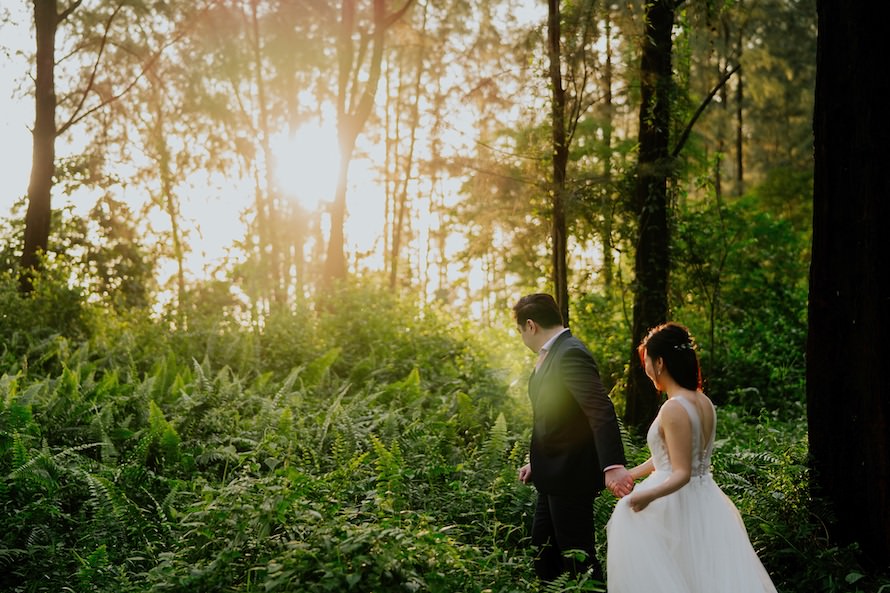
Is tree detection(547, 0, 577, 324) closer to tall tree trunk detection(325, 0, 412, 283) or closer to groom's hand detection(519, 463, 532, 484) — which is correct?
groom's hand detection(519, 463, 532, 484)

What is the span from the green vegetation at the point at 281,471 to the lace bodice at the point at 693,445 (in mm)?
857

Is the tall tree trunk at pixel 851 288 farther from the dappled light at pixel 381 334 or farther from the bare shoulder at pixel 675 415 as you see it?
the bare shoulder at pixel 675 415

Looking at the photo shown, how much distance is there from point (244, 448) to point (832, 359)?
585 centimetres

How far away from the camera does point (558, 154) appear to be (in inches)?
444

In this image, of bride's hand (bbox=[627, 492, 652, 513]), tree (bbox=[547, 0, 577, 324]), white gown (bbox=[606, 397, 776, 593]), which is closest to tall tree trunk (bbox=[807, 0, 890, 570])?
white gown (bbox=[606, 397, 776, 593])

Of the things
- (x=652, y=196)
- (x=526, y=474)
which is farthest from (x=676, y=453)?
(x=652, y=196)

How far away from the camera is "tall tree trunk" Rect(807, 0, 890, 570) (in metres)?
5.76

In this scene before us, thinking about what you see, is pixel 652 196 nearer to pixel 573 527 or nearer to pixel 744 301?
pixel 573 527

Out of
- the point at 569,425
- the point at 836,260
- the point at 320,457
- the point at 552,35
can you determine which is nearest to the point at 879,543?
the point at 836,260

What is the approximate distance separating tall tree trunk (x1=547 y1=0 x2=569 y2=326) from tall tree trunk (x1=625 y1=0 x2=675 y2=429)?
98 cm

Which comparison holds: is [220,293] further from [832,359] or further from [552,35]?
[832,359]

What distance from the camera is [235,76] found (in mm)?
27500

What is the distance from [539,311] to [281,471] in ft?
7.90

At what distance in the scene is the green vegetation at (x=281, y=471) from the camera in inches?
193
